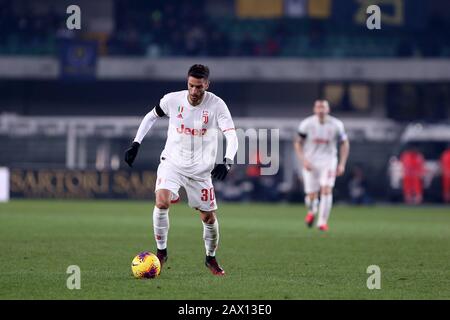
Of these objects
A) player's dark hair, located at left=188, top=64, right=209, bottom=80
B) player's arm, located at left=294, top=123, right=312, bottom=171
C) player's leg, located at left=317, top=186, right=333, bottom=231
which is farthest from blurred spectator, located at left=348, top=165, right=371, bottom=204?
player's dark hair, located at left=188, top=64, right=209, bottom=80

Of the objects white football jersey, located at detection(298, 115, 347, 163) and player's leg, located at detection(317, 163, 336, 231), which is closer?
player's leg, located at detection(317, 163, 336, 231)

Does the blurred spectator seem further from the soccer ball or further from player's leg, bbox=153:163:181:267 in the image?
the soccer ball

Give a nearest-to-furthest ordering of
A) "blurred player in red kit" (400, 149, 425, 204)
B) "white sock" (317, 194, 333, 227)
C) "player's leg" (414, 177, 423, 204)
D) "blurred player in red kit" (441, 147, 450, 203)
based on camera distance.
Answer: "white sock" (317, 194, 333, 227)
"blurred player in red kit" (441, 147, 450, 203)
"blurred player in red kit" (400, 149, 425, 204)
"player's leg" (414, 177, 423, 204)

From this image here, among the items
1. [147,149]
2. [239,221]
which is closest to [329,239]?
[239,221]

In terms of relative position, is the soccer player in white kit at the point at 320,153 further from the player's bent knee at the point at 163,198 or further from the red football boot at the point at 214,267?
the player's bent knee at the point at 163,198

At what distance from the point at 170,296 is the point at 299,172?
28010mm

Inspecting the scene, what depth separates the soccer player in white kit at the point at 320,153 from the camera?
19.8m

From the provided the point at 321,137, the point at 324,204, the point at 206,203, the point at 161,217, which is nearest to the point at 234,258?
the point at 206,203

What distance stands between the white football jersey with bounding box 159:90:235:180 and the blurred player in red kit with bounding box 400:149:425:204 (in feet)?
84.1

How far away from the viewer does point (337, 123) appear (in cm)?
1998

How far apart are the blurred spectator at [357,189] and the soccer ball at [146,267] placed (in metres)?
25.4

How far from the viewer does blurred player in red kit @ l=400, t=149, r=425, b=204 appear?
1423 inches

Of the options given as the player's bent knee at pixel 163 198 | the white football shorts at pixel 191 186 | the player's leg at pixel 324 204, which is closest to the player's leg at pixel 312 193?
the player's leg at pixel 324 204
